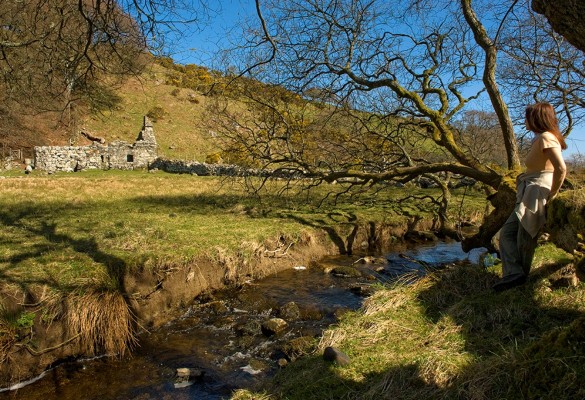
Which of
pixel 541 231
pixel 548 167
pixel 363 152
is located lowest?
pixel 541 231

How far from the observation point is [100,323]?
588 centimetres

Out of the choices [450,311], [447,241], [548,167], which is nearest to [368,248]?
[447,241]

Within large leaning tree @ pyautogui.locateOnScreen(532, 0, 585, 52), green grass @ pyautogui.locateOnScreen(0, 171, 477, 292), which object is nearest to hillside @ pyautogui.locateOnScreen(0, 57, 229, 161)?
green grass @ pyautogui.locateOnScreen(0, 171, 477, 292)

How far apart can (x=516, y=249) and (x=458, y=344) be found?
1469 mm

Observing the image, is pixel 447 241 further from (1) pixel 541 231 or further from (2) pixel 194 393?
(2) pixel 194 393

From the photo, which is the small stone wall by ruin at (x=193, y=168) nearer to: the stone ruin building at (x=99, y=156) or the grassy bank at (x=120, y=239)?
the stone ruin building at (x=99, y=156)

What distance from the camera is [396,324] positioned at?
16.5 ft

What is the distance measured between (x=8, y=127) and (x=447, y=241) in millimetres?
25645

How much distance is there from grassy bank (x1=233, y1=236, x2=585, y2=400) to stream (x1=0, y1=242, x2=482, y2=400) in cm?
94

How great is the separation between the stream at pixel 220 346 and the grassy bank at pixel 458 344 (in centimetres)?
94

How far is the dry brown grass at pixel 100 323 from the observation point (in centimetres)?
572

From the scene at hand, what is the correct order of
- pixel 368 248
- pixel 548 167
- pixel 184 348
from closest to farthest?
pixel 548 167
pixel 184 348
pixel 368 248

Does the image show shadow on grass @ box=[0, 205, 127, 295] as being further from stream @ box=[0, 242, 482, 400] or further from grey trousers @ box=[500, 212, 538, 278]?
grey trousers @ box=[500, 212, 538, 278]

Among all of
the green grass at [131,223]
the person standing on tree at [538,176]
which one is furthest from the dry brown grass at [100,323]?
the person standing on tree at [538,176]
